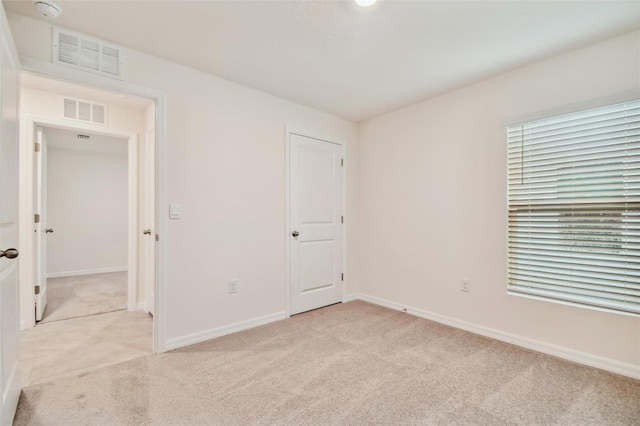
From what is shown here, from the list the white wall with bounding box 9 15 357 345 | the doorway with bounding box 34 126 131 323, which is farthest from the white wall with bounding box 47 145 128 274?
the white wall with bounding box 9 15 357 345

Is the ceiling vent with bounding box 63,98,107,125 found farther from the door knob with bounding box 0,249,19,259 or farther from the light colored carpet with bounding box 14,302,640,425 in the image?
the light colored carpet with bounding box 14,302,640,425

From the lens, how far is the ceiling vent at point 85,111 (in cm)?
319

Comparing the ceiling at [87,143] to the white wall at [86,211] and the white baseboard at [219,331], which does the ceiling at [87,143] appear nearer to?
the white wall at [86,211]

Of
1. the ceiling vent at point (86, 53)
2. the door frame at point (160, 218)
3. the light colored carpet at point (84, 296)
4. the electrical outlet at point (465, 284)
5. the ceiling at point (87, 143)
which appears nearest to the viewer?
the ceiling vent at point (86, 53)

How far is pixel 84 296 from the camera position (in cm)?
415

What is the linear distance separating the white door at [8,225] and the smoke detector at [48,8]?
0.35 m

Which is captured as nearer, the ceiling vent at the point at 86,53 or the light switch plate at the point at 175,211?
the ceiling vent at the point at 86,53

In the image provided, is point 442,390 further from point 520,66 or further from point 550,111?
point 520,66

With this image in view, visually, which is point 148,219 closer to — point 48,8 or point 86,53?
point 86,53

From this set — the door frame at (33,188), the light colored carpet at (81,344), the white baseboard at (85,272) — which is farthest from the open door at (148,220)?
the white baseboard at (85,272)

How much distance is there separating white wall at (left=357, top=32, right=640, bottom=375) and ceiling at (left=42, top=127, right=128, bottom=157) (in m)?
4.03

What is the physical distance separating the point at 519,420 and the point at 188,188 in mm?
2738

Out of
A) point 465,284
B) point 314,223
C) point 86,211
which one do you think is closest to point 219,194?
point 314,223

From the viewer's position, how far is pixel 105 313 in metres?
3.44
